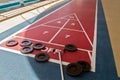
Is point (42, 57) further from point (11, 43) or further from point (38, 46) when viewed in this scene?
point (11, 43)

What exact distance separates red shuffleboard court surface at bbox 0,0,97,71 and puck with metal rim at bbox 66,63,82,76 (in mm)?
157

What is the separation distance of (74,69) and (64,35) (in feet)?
4.25

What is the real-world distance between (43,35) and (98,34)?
1.25 meters

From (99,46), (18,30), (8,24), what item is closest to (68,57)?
(99,46)

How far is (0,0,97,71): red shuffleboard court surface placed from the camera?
2748mm

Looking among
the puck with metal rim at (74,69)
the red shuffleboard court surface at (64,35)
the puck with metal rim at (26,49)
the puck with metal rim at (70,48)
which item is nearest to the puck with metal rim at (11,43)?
the red shuffleboard court surface at (64,35)

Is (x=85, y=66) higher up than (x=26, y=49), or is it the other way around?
(x=26, y=49)

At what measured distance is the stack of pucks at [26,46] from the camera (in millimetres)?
2751

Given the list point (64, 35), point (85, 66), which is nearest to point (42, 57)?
point (85, 66)

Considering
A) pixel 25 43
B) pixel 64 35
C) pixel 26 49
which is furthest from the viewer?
pixel 64 35

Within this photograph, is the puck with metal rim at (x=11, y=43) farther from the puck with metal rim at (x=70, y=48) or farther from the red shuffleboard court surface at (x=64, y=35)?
the puck with metal rim at (x=70, y=48)

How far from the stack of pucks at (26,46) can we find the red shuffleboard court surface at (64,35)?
6cm

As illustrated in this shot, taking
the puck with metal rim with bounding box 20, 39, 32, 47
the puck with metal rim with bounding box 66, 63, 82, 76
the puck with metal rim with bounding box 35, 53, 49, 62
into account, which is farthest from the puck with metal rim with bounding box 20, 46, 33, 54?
the puck with metal rim with bounding box 66, 63, 82, 76

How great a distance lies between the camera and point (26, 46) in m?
2.90
